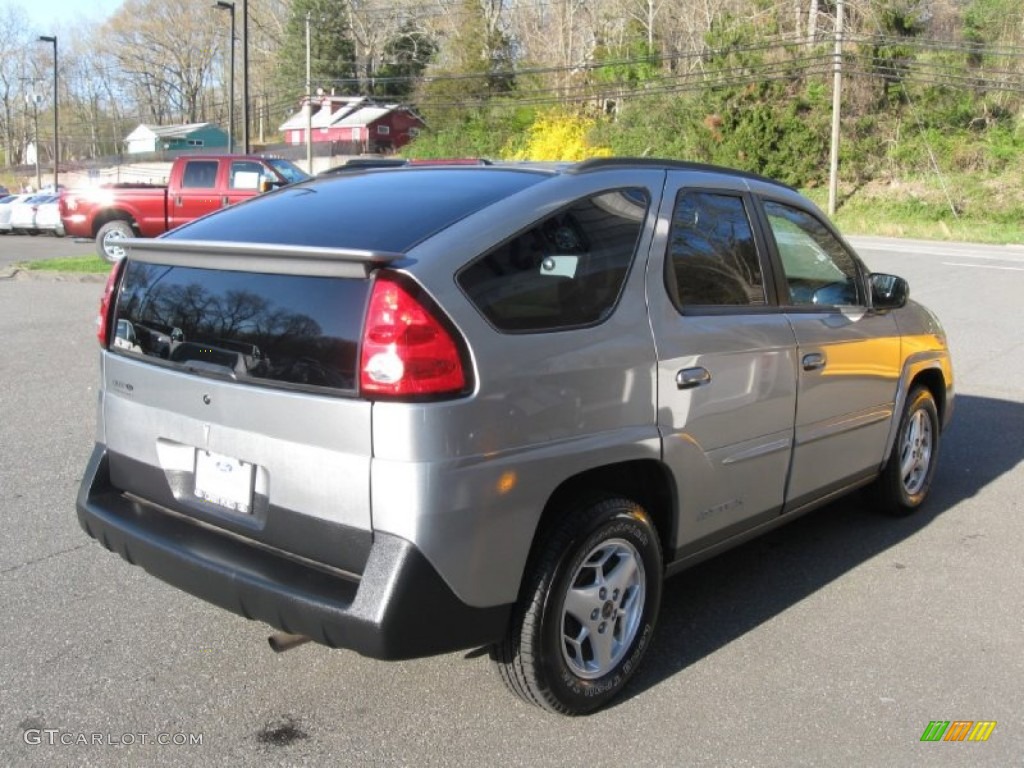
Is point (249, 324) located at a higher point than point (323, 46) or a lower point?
lower

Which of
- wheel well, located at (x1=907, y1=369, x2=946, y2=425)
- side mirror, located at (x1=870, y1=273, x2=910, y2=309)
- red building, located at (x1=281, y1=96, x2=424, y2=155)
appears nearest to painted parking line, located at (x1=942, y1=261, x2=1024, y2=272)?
wheel well, located at (x1=907, y1=369, x2=946, y2=425)

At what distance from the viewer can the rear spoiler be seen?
2758 millimetres

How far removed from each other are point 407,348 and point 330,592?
29.9 inches

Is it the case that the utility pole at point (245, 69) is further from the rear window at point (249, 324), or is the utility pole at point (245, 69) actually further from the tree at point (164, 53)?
the tree at point (164, 53)

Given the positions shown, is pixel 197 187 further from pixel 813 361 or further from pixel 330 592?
pixel 330 592

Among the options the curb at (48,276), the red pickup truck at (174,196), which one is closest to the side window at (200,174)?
the red pickup truck at (174,196)

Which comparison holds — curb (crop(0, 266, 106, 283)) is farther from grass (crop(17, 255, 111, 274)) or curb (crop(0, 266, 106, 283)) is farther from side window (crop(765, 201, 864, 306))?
side window (crop(765, 201, 864, 306))

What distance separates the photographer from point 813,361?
4.15 meters

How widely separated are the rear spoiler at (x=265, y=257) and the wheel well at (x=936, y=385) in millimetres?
3648

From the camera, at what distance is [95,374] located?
828cm

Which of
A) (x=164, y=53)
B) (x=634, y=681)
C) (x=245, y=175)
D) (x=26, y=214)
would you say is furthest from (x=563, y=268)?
(x=164, y=53)

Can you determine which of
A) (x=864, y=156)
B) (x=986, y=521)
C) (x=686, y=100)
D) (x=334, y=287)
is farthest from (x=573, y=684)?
(x=686, y=100)

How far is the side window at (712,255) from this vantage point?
3.58 m

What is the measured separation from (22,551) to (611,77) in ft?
179
